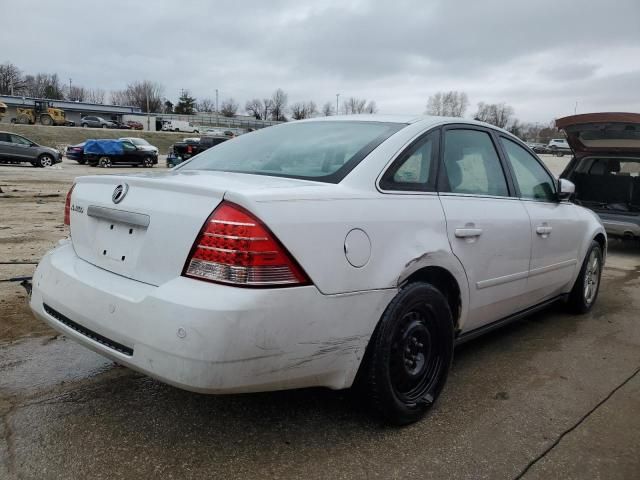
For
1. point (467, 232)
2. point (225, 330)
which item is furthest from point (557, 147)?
point (225, 330)

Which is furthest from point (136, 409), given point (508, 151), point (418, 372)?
point (508, 151)

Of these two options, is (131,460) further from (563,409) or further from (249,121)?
(249,121)

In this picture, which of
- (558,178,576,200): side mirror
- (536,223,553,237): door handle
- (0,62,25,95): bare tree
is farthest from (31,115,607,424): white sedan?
(0,62,25,95): bare tree

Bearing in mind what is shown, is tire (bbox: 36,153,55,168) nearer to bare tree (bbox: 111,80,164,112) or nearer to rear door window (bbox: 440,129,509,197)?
rear door window (bbox: 440,129,509,197)

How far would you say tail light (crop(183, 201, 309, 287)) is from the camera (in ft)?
6.63

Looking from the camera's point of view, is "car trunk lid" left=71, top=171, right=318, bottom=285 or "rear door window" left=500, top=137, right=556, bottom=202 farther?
"rear door window" left=500, top=137, right=556, bottom=202

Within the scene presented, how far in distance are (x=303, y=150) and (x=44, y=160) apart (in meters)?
25.4

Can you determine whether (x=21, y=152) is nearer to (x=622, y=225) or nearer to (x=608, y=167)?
(x=608, y=167)

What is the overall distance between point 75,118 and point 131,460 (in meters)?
95.5

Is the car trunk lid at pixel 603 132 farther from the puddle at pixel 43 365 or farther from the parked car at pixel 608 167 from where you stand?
the puddle at pixel 43 365

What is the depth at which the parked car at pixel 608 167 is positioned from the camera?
6.70 meters

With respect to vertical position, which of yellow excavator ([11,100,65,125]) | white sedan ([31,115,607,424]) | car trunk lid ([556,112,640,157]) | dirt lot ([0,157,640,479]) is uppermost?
yellow excavator ([11,100,65,125])

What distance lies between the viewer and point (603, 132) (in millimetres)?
6945

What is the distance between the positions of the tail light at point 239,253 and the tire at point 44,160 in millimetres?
25945
